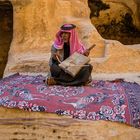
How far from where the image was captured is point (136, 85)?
7.70 meters

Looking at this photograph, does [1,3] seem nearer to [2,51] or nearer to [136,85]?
[2,51]

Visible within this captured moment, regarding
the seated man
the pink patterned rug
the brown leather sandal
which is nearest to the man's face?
the seated man

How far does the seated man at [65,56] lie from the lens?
293 inches

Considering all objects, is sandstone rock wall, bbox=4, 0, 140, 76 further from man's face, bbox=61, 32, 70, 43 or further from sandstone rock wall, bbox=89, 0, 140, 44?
sandstone rock wall, bbox=89, 0, 140, 44

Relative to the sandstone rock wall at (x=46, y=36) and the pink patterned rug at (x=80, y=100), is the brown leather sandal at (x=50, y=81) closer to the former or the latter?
the pink patterned rug at (x=80, y=100)

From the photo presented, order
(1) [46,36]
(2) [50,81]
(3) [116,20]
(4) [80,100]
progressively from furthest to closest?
(3) [116,20]
(1) [46,36]
(2) [50,81]
(4) [80,100]

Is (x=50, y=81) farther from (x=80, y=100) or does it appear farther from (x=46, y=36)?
(x=46, y=36)

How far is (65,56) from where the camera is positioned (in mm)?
7727

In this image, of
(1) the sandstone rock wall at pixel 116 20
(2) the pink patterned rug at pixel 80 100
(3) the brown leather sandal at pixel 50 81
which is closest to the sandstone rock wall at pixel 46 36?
(3) the brown leather sandal at pixel 50 81

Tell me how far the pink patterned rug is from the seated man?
0.66ft

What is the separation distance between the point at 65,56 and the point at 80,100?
1249 millimetres

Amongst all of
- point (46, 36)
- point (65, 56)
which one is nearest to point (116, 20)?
point (46, 36)

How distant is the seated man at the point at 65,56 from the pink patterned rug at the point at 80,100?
0.66 feet

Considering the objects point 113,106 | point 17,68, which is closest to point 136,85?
point 113,106
